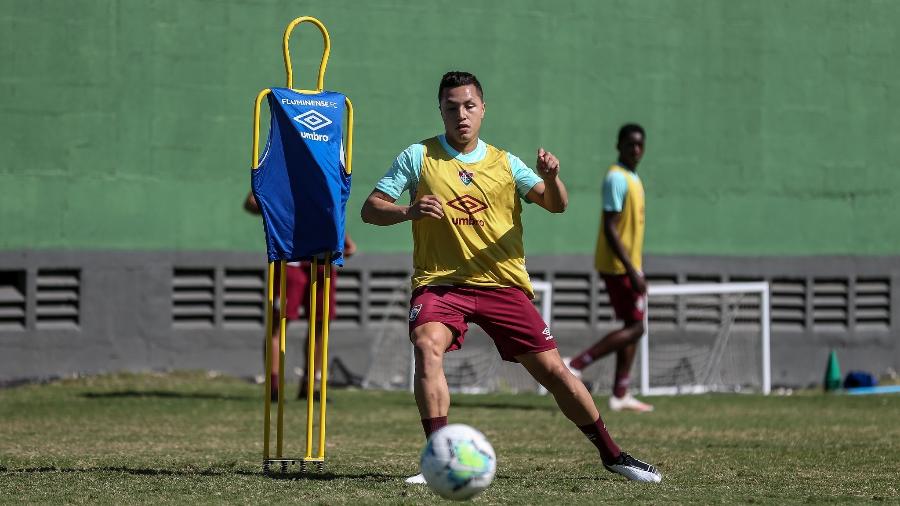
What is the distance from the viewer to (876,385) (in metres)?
17.2

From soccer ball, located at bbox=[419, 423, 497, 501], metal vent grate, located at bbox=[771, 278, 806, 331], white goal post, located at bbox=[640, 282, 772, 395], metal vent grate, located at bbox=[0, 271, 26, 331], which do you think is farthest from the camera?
metal vent grate, located at bbox=[771, 278, 806, 331]

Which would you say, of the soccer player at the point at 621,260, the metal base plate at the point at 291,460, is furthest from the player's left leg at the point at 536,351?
the soccer player at the point at 621,260

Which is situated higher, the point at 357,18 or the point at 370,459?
the point at 357,18

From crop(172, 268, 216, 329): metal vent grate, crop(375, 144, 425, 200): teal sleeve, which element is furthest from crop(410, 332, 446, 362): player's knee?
crop(172, 268, 216, 329): metal vent grate


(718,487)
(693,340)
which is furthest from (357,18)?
(718,487)

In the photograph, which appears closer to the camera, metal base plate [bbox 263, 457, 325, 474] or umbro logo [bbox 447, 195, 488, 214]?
umbro logo [bbox 447, 195, 488, 214]

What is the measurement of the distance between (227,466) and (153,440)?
6.77 feet

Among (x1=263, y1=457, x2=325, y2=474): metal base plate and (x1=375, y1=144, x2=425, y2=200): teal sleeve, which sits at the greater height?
(x1=375, y1=144, x2=425, y2=200): teal sleeve

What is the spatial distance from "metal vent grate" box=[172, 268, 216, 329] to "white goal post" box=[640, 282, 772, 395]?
4.46 m

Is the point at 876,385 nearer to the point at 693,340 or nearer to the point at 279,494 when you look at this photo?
the point at 693,340

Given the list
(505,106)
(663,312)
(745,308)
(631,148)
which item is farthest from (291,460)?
(745,308)

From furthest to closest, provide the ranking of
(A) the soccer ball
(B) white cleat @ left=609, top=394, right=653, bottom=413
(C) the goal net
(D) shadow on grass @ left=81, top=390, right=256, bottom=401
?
(C) the goal net
(D) shadow on grass @ left=81, top=390, right=256, bottom=401
(B) white cleat @ left=609, top=394, right=653, bottom=413
(A) the soccer ball

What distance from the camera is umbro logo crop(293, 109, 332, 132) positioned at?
8.54 meters

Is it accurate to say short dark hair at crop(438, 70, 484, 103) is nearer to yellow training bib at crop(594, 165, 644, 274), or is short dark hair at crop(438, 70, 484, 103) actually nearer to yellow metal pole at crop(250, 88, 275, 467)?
yellow metal pole at crop(250, 88, 275, 467)
